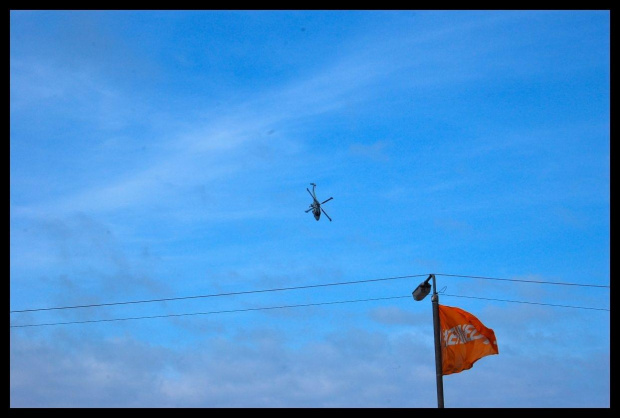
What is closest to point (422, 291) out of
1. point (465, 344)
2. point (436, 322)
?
point (436, 322)

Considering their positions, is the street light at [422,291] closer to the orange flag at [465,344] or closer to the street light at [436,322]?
the street light at [436,322]

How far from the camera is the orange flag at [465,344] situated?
27281mm

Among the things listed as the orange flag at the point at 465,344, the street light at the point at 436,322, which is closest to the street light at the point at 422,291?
the street light at the point at 436,322

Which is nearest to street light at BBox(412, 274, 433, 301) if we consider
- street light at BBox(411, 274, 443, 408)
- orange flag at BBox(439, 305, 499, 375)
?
street light at BBox(411, 274, 443, 408)

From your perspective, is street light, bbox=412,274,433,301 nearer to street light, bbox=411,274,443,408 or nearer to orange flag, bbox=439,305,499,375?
street light, bbox=411,274,443,408

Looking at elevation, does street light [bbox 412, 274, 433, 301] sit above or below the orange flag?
above

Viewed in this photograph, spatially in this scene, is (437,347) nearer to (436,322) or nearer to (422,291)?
(436,322)

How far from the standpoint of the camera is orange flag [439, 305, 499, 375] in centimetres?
2728
